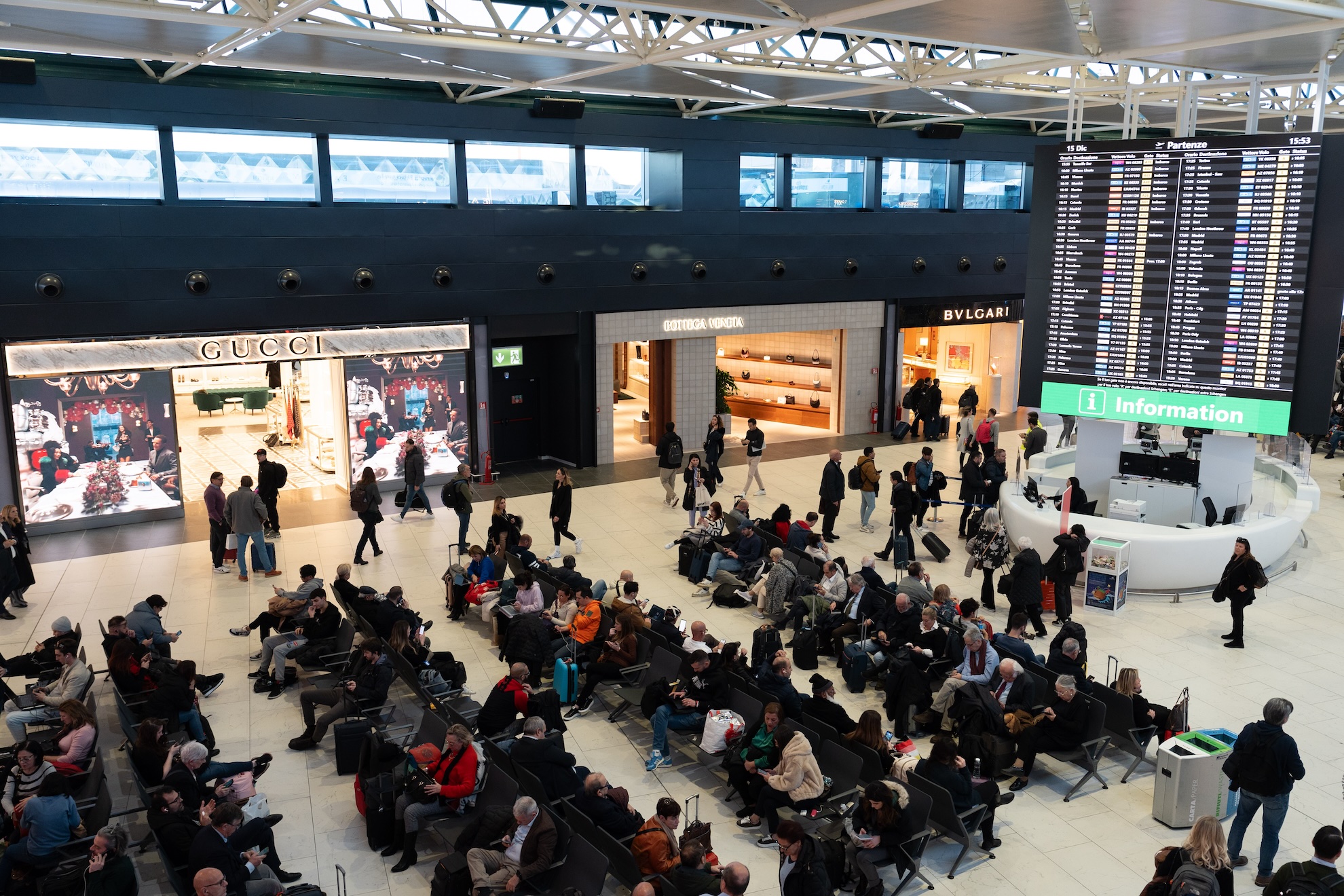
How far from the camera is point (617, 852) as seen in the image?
7.80m

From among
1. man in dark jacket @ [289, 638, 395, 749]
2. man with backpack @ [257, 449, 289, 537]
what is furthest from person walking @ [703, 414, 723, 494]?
man in dark jacket @ [289, 638, 395, 749]

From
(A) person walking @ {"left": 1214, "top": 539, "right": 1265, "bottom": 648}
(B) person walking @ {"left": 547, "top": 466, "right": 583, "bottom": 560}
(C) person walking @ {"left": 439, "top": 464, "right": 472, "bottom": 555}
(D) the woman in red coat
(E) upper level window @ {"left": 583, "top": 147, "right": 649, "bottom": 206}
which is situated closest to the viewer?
(D) the woman in red coat

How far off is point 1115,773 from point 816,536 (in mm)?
5283

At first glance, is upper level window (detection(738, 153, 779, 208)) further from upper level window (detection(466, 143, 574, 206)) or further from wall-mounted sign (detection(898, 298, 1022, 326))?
wall-mounted sign (detection(898, 298, 1022, 326))

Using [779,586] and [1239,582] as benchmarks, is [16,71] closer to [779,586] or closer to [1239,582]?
[779,586]

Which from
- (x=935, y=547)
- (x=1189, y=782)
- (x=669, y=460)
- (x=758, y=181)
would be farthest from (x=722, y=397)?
(x=1189, y=782)

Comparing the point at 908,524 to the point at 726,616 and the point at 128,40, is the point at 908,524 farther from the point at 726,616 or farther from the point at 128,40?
the point at 128,40

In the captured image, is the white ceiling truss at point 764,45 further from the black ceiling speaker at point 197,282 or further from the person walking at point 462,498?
the person walking at point 462,498

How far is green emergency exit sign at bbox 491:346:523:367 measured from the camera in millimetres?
22547

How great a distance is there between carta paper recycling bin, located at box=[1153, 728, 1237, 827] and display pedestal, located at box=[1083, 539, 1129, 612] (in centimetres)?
507

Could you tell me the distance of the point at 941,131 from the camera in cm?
2630

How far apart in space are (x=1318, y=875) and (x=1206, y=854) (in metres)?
0.68

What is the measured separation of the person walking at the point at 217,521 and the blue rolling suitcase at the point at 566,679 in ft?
23.5

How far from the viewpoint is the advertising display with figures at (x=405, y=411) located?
20.5 m
